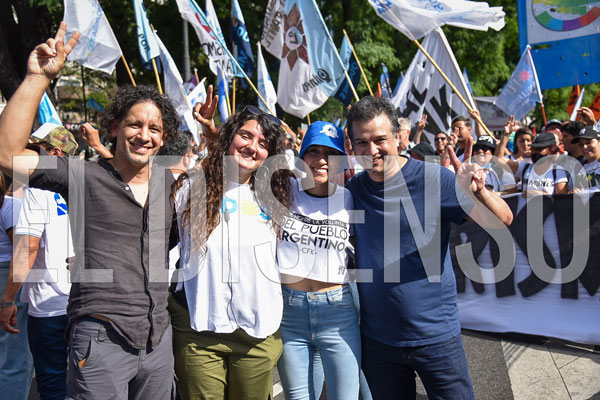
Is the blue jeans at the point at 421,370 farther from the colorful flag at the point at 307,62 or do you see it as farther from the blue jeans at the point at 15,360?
the colorful flag at the point at 307,62

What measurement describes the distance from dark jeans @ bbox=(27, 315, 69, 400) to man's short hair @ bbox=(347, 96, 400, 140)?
211 cm

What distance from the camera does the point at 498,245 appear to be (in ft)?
16.1

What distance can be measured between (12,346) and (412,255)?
8.34ft

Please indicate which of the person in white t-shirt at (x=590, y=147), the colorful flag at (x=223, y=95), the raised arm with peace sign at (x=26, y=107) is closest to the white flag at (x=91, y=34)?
the colorful flag at (x=223, y=95)

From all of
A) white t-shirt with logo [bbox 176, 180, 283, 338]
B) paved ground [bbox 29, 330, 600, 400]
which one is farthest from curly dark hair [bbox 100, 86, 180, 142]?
paved ground [bbox 29, 330, 600, 400]

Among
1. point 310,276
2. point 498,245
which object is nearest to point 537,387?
point 498,245

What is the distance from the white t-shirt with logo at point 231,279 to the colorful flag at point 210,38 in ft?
18.7

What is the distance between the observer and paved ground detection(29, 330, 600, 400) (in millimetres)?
3693

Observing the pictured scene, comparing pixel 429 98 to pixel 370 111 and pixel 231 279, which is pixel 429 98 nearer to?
pixel 370 111

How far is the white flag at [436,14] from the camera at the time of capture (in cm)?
499

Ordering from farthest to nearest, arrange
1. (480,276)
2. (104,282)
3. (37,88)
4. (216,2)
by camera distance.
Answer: (216,2) → (480,276) → (104,282) → (37,88)

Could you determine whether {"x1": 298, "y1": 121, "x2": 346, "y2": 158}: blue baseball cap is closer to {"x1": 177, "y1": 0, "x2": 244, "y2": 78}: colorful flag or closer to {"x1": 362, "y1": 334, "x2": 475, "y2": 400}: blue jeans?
{"x1": 362, "y1": 334, "x2": 475, "y2": 400}: blue jeans

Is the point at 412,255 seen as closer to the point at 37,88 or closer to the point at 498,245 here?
the point at 37,88

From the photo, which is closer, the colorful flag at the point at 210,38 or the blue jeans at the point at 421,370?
the blue jeans at the point at 421,370
